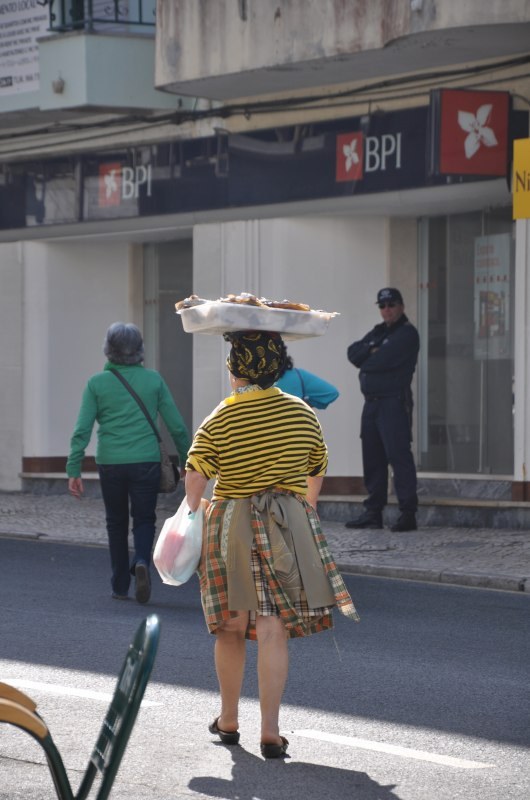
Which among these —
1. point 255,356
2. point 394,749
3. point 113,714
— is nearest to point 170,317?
point 255,356

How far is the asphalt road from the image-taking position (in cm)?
621

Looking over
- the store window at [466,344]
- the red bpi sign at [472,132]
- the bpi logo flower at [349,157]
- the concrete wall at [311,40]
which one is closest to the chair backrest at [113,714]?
the concrete wall at [311,40]

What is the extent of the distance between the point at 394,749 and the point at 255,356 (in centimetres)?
169

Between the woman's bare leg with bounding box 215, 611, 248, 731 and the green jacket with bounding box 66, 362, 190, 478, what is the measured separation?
13.5 feet

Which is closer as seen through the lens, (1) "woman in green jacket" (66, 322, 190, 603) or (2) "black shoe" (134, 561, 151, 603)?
(2) "black shoe" (134, 561, 151, 603)

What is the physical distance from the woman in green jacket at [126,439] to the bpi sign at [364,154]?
6.52 meters

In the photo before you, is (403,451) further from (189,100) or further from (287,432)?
(287,432)

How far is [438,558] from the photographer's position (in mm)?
13164

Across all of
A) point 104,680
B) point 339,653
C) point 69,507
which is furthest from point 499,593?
point 69,507

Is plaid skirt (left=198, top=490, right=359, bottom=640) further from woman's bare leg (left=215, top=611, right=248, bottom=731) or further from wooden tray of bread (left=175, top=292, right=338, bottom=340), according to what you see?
wooden tray of bread (left=175, top=292, right=338, bottom=340)

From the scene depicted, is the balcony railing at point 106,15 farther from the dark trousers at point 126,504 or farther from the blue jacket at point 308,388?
the dark trousers at point 126,504

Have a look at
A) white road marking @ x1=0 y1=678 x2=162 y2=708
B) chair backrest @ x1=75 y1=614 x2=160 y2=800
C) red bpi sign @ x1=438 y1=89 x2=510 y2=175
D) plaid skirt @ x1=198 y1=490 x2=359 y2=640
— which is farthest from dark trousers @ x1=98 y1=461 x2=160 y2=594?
chair backrest @ x1=75 y1=614 x2=160 y2=800

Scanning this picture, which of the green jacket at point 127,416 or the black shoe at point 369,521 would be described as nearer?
the green jacket at point 127,416

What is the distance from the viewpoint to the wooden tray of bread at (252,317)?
6.57 m
